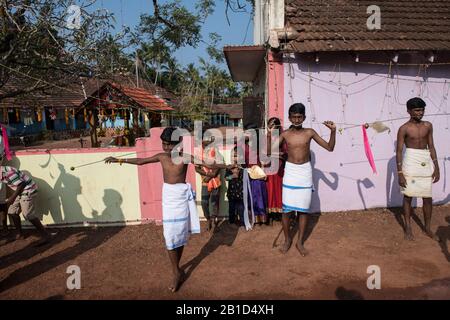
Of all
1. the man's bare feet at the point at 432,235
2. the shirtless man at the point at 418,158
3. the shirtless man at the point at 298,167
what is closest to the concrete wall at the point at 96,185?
the shirtless man at the point at 298,167

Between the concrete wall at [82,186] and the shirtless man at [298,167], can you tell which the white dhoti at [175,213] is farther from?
the concrete wall at [82,186]

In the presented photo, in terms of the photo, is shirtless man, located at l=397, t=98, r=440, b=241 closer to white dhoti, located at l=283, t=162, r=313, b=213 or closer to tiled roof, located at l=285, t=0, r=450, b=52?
white dhoti, located at l=283, t=162, r=313, b=213

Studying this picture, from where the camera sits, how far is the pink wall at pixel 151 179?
216 inches

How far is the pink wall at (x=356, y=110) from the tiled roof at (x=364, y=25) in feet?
1.27

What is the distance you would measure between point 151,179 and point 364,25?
16.4 ft

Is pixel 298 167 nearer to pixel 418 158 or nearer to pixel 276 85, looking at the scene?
pixel 418 158

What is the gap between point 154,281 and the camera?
3.79 meters

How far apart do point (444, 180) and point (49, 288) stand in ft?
22.8

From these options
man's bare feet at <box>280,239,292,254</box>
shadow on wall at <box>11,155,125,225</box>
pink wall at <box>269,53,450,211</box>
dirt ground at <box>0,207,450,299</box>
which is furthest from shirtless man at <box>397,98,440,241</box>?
shadow on wall at <box>11,155,125,225</box>

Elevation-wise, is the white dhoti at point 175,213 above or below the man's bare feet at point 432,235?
above

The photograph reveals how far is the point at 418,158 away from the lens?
4.64m

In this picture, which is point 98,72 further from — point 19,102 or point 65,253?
point 19,102

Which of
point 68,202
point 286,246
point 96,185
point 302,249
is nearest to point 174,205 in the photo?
point 286,246

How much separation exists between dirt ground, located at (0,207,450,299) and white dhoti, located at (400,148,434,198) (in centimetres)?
70
